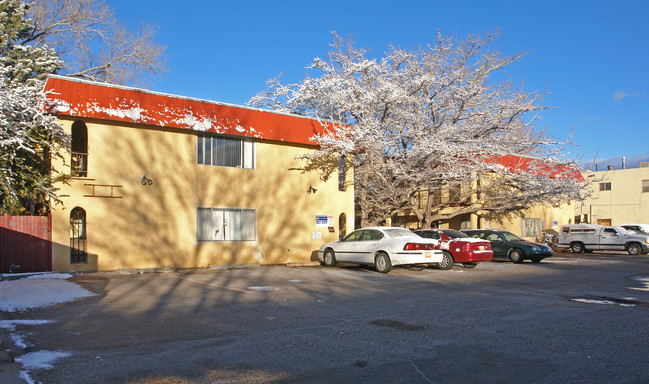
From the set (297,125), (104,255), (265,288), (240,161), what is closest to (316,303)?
(265,288)

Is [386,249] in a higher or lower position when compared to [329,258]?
higher

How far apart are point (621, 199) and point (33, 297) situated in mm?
56180

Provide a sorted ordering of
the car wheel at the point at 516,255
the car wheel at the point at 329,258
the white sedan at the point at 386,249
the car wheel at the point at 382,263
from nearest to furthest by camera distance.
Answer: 1. the white sedan at the point at 386,249
2. the car wheel at the point at 382,263
3. the car wheel at the point at 329,258
4. the car wheel at the point at 516,255

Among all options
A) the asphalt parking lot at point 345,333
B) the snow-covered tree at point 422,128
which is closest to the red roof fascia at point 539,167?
the snow-covered tree at point 422,128

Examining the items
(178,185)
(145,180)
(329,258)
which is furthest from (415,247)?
(145,180)

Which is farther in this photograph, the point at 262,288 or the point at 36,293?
the point at 262,288

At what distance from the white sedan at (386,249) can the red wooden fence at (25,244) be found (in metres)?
9.28

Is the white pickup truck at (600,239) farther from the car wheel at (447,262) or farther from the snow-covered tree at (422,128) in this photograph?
the car wheel at (447,262)

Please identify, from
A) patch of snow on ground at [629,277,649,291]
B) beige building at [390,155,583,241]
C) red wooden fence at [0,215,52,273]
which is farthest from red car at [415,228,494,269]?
red wooden fence at [0,215,52,273]

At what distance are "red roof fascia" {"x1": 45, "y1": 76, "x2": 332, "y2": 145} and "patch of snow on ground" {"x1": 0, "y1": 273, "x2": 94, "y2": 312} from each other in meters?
5.20

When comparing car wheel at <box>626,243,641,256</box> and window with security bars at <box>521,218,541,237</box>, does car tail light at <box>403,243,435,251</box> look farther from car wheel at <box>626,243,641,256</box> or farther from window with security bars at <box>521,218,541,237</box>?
window with security bars at <box>521,218,541,237</box>

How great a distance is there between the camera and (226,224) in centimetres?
1912

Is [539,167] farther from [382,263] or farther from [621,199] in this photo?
[621,199]

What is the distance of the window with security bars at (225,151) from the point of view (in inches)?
735
